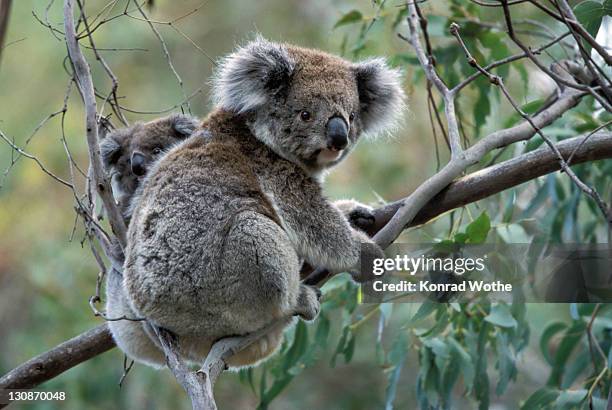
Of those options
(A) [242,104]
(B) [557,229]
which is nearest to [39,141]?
(A) [242,104]

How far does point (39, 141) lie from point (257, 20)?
3491mm

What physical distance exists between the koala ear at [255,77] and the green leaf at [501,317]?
53.5 inches

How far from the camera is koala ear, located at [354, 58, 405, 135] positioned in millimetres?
3512

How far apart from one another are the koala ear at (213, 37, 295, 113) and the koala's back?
0.43m

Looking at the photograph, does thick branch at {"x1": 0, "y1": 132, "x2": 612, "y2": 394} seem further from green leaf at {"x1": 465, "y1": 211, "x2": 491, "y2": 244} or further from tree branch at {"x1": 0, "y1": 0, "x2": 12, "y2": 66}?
tree branch at {"x1": 0, "y1": 0, "x2": 12, "y2": 66}

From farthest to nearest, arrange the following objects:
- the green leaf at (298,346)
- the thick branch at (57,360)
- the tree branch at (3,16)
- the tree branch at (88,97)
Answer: the green leaf at (298,346) → the thick branch at (57,360) → the tree branch at (88,97) → the tree branch at (3,16)

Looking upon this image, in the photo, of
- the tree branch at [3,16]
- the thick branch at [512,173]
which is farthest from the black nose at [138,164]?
the tree branch at [3,16]

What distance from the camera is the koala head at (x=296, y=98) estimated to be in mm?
3111

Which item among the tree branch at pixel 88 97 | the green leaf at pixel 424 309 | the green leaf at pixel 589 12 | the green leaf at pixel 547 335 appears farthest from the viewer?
the green leaf at pixel 547 335

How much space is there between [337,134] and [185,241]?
0.73 m

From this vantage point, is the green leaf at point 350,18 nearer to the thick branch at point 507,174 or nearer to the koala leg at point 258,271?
the thick branch at point 507,174

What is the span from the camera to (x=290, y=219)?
117 inches

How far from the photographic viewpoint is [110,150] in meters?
3.64

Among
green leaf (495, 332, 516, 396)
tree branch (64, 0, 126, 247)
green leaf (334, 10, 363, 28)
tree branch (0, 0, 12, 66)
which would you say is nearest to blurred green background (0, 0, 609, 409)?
green leaf (334, 10, 363, 28)
